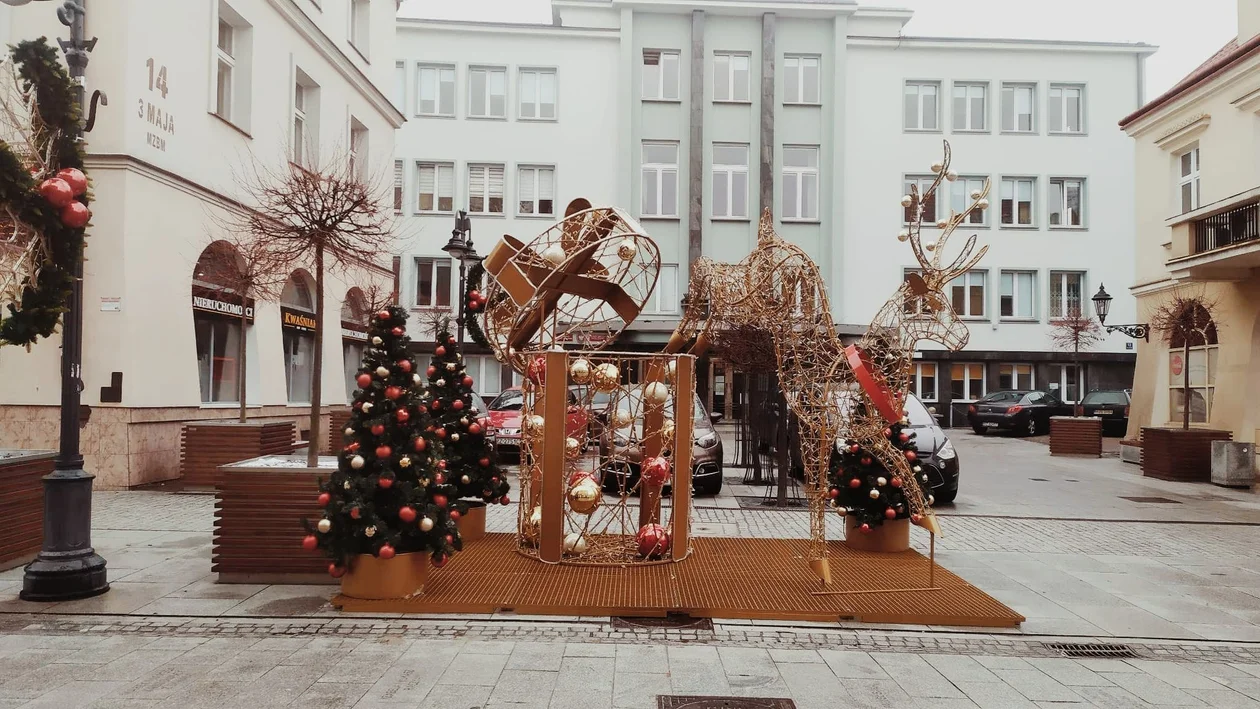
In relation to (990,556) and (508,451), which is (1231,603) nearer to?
(990,556)

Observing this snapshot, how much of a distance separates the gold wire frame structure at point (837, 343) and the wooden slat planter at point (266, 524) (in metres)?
3.84

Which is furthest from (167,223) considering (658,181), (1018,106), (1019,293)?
(1018,106)

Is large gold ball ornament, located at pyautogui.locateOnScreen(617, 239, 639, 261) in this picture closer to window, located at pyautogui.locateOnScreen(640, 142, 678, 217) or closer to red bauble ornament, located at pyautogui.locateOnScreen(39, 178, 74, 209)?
red bauble ornament, located at pyautogui.locateOnScreen(39, 178, 74, 209)

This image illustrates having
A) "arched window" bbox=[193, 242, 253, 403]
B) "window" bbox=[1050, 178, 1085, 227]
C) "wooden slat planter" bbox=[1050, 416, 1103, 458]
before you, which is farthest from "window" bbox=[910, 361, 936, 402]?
"arched window" bbox=[193, 242, 253, 403]

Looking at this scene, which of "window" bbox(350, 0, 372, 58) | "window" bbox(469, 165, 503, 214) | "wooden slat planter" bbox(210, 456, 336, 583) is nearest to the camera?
"wooden slat planter" bbox(210, 456, 336, 583)

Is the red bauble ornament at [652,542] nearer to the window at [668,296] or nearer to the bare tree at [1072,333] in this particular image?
the window at [668,296]

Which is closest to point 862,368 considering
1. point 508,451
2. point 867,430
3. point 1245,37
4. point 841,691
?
point 867,430

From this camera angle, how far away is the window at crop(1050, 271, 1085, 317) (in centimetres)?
3033

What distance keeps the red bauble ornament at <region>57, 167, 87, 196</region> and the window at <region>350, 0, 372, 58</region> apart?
55.4 ft

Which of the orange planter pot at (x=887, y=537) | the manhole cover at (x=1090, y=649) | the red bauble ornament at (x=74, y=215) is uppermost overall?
the red bauble ornament at (x=74, y=215)

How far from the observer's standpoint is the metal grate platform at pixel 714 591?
5.98 meters

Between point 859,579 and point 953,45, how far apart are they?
1116 inches

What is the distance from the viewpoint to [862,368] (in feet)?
20.5

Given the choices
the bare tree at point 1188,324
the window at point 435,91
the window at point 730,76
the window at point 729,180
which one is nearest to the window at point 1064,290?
the window at point 729,180
